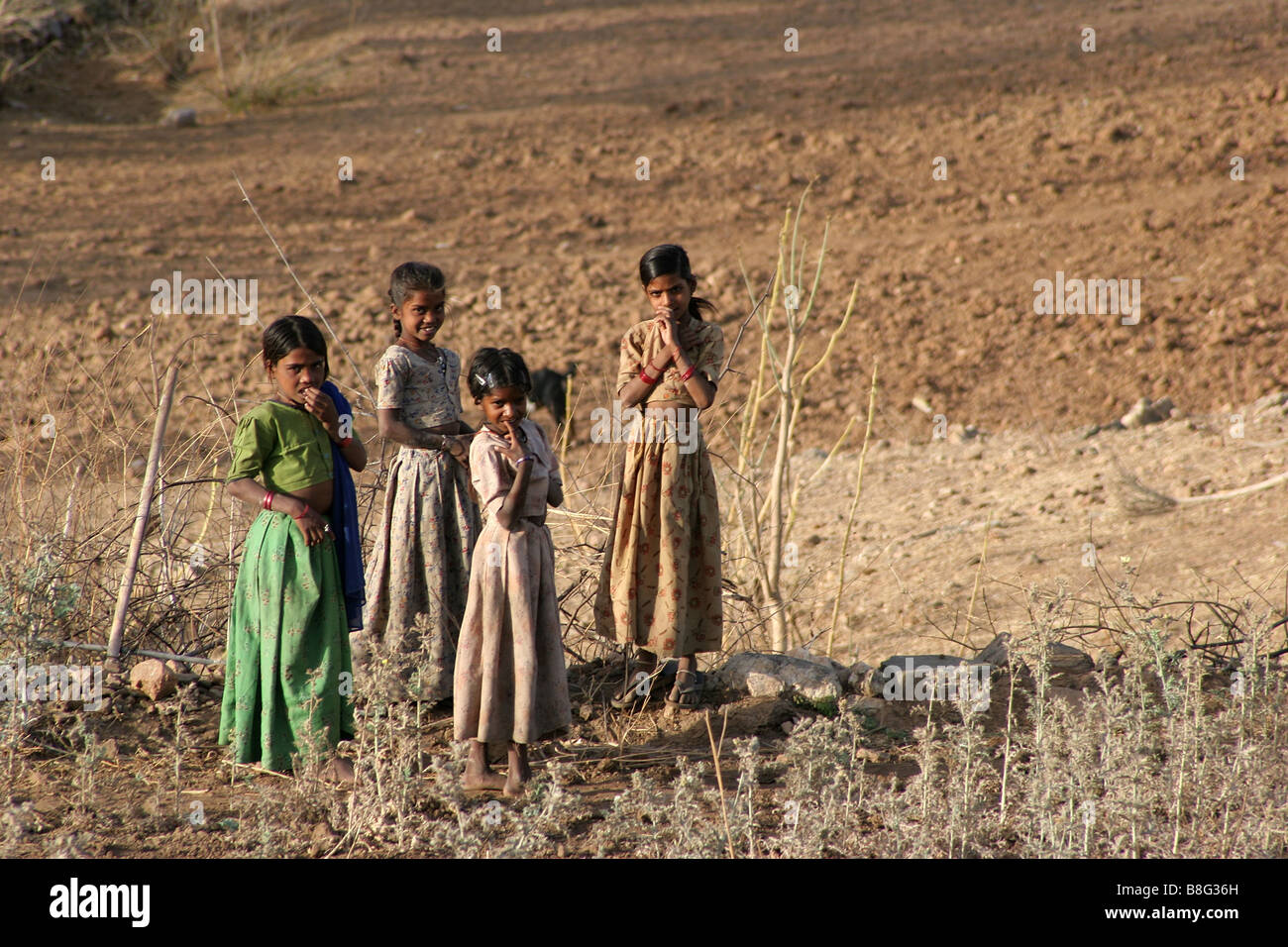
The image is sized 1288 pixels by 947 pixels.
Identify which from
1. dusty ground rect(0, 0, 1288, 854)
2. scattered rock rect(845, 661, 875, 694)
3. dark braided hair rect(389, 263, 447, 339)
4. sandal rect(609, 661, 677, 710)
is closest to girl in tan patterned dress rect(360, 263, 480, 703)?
dark braided hair rect(389, 263, 447, 339)

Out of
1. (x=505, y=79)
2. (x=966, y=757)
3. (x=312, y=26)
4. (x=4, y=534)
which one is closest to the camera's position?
(x=966, y=757)

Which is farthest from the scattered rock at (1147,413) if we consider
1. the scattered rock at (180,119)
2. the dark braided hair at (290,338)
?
the scattered rock at (180,119)

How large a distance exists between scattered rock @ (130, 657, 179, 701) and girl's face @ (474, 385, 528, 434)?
4.94 ft

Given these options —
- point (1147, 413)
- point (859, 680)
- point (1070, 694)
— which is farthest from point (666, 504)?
point (1147, 413)

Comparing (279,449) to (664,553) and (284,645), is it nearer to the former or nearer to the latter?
(284,645)

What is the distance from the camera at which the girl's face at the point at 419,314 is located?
10.9 ft

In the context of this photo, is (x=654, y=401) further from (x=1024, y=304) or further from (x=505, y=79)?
(x=505, y=79)

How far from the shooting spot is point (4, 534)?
4.24m

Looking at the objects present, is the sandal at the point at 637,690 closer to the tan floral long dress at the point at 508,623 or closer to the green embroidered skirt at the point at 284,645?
the tan floral long dress at the point at 508,623

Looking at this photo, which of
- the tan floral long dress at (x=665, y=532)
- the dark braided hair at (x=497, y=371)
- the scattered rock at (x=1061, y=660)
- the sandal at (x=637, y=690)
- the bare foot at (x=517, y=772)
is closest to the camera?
the dark braided hair at (x=497, y=371)

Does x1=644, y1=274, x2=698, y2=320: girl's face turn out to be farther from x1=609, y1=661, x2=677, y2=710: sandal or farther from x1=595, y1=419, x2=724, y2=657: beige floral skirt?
x1=609, y1=661, x2=677, y2=710: sandal

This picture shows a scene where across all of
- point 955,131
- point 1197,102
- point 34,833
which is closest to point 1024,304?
point 955,131

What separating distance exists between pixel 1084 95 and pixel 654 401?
385 inches

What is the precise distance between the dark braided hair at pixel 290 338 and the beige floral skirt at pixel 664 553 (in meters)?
0.97
